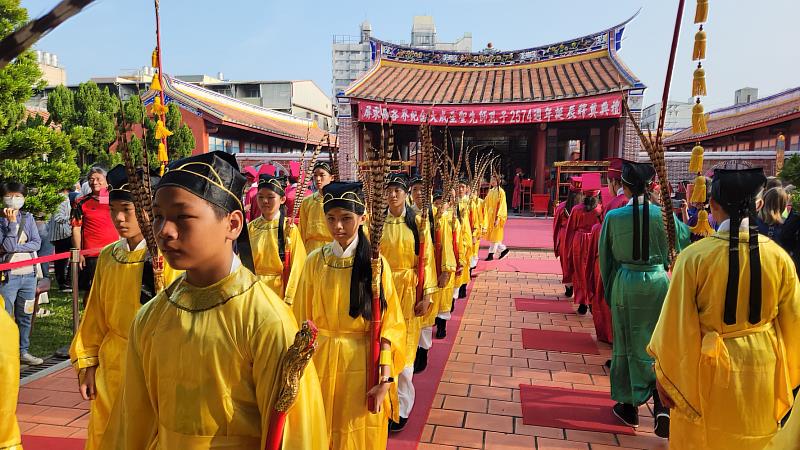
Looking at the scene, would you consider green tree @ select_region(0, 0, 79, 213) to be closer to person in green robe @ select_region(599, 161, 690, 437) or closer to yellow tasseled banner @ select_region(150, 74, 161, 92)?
yellow tasseled banner @ select_region(150, 74, 161, 92)

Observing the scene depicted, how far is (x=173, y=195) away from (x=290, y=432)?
69 centimetres

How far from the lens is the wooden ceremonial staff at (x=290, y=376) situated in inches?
48.8

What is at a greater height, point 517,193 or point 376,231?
point 376,231

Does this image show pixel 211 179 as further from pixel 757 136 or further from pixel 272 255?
pixel 757 136

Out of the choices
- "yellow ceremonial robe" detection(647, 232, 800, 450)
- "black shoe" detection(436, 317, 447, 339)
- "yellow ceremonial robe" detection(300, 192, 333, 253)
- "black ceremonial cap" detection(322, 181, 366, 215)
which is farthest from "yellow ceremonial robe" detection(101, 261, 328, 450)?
"black shoe" detection(436, 317, 447, 339)

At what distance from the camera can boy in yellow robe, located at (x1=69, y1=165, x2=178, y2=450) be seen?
2.40 m

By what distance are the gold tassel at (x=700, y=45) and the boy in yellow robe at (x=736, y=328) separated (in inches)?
36.2

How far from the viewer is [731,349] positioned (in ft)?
7.64

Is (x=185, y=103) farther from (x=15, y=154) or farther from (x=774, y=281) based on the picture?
(x=774, y=281)

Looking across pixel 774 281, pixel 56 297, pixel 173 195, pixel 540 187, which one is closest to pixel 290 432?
pixel 173 195

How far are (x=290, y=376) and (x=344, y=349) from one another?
122 cm

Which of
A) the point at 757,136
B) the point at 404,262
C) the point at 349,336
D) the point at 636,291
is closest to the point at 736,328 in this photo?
the point at 636,291

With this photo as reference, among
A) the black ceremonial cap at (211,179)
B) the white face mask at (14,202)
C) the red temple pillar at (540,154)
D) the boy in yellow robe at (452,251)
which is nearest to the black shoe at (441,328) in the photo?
the boy in yellow robe at (452,251)

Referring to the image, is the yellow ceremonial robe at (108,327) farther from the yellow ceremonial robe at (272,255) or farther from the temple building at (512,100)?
the temple building at (512,100)
